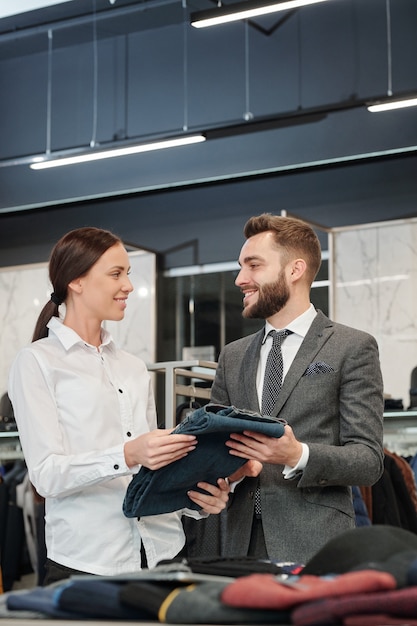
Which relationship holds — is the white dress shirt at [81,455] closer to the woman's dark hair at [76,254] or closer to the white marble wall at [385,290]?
the woman's dark hair at [76,254]

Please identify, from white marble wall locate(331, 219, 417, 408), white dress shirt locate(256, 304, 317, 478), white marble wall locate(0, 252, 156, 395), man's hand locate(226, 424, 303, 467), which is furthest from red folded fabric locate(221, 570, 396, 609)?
white marble wall locate(0, 252, 156, 395)

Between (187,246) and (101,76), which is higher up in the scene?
(101,76)

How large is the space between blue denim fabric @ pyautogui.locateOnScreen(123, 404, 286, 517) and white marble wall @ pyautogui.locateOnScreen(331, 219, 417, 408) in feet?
14.0

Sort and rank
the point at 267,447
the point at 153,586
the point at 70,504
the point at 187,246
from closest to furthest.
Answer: the point at 153,586
the point at 267,447
the point at 70,504
the point at 187,246

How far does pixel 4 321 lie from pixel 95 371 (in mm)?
5591

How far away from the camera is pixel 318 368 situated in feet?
9.37

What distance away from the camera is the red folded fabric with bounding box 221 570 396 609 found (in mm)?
1122

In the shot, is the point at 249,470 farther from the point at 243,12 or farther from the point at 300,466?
the point at 243,12

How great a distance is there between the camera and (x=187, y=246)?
8.23 m

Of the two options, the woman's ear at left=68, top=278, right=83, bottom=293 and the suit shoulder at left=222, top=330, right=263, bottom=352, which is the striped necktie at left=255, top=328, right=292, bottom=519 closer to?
the suit shoulder at left=222, top=330, right=263, bottom=352

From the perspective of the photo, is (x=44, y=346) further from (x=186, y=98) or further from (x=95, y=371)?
(x=186, y=98)

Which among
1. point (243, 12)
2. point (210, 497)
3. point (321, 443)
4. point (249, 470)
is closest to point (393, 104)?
point (243, 12)

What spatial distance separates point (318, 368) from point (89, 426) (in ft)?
2.22

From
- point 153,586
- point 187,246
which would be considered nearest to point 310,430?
point 153,586
